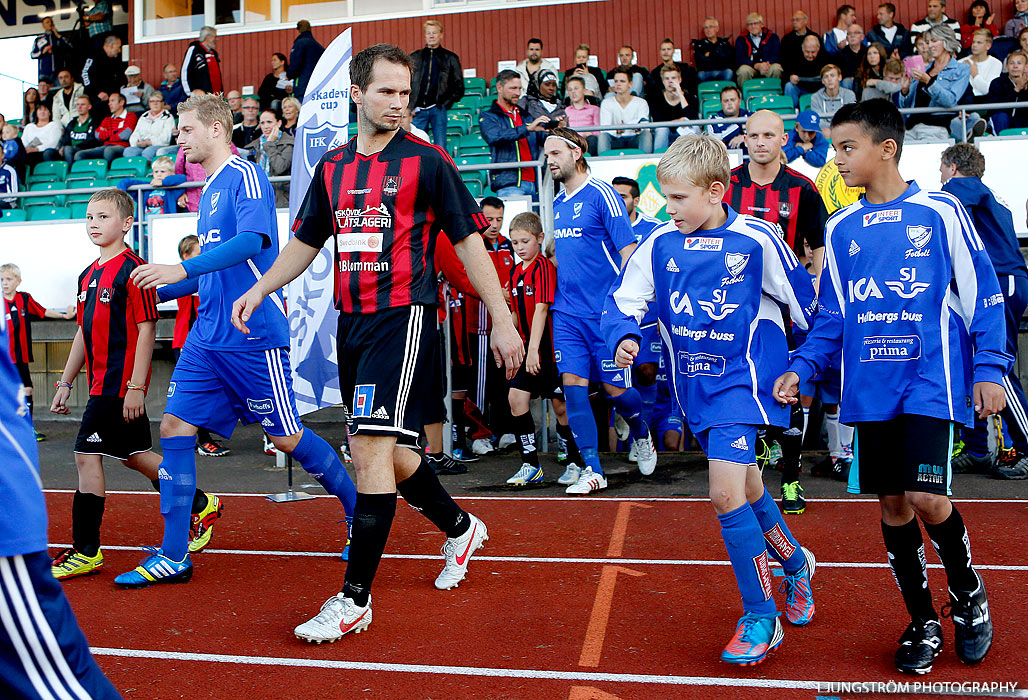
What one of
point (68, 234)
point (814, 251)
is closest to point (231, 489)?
point (814, 251)

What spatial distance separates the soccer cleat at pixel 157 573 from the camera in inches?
177

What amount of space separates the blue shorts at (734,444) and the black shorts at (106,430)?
2.99 metres

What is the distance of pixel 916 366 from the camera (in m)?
3.22

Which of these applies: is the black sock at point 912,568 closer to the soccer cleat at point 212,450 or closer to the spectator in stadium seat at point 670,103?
the soccer cleat at point 212,450

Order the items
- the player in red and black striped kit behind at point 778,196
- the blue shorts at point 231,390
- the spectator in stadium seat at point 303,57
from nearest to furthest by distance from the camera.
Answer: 1. the blue shorts at point 231,390
2. the player in red and black striped kit behind at point 778,196
3. the spectator in stadium seat at point 303,57

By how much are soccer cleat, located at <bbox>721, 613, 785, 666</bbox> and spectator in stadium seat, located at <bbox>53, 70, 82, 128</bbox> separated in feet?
55.0

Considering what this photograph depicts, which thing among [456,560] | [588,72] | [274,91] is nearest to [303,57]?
[274,91]

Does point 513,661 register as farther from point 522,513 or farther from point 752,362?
point 522,513

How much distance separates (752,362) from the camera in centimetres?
363

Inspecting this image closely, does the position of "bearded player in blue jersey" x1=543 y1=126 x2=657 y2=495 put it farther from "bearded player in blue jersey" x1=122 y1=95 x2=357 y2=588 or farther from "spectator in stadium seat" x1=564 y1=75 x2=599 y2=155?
"spectator in stadium seat" x1=564 y1=75 x2=599 y2=155

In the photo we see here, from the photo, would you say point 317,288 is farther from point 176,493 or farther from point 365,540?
point 365,540

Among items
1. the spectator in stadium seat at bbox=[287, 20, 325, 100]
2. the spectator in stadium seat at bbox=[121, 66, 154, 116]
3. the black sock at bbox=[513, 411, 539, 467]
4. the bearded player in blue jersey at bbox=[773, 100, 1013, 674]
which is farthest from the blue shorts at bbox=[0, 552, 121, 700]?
the spectator in stadium seat at bbox=[121, 66, 154, 116]

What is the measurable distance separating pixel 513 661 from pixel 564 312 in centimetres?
367

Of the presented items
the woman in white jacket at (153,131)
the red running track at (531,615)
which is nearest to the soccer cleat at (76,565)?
the red running track at (531,615)
